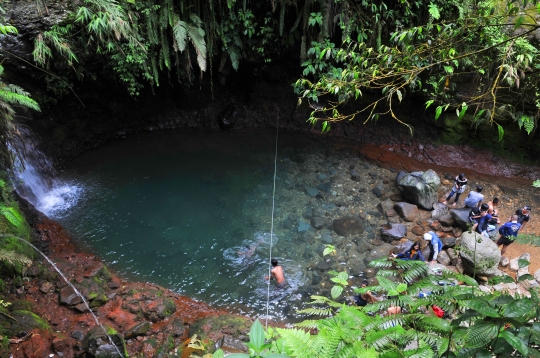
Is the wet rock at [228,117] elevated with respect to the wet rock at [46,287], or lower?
elevated

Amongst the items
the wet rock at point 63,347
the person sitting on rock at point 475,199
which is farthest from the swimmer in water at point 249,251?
the person sitting on rock at point 475,199

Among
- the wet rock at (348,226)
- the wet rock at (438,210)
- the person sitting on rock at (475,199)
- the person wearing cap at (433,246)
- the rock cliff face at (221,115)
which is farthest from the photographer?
the rock cliff face at (221,115)

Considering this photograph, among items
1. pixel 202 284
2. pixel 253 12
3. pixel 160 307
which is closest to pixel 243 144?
pixel 253 12

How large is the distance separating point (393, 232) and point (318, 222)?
172 cm

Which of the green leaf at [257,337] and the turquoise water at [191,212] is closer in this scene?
the green leaf at [257,337]

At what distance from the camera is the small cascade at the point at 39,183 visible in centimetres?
789

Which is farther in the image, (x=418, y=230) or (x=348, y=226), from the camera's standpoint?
(x=348, y=226)

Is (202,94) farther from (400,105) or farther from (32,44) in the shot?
(400,105)

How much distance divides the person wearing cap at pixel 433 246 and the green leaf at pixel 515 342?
18.5 feet

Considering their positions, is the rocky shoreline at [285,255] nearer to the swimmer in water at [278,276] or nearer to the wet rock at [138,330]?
the wet rock at [138,330]

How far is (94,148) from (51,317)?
6194 millimetres

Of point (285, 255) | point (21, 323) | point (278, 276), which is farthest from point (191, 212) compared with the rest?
point (21, 323)

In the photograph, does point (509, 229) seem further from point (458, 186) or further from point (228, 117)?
point (228, 117)

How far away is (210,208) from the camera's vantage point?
27.4ft
